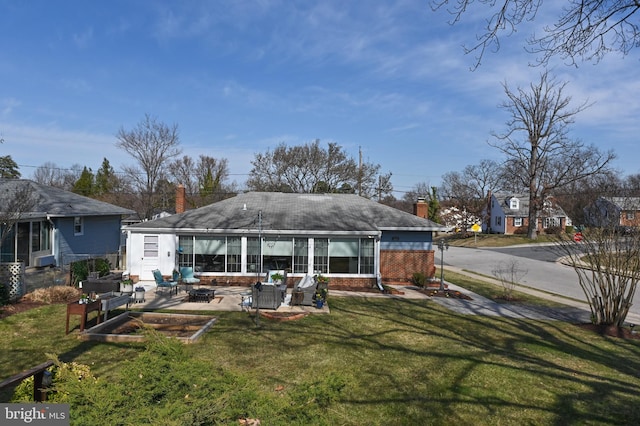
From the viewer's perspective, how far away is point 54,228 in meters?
19.8

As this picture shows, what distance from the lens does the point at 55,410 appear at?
3047mm

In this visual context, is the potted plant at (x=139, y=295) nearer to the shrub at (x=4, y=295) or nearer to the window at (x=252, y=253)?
the shrub at (x=4, y=295)

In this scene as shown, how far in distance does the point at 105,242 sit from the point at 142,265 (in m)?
9.60

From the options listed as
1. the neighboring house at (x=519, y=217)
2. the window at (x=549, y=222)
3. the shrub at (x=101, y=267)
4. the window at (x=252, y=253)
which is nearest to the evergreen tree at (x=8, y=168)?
the shrub at (x=101, y=267)

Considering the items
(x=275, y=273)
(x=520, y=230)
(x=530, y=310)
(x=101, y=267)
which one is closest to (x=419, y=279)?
(x=530, y=310)

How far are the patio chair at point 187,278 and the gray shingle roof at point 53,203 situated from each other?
8.23 metres

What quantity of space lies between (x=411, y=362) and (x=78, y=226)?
2112cm

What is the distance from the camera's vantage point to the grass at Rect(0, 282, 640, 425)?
621 cm

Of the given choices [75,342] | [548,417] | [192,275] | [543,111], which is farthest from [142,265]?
[543,111]

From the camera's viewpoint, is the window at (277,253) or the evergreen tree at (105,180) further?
the evergreen tree at (105,180)

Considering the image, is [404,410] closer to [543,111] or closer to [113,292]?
[113,292]

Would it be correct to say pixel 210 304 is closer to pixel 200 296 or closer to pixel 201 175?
pixel 200 296

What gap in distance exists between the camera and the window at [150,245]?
1662 centimetres

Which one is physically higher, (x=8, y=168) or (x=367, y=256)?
Result: (x=8, y=168)
